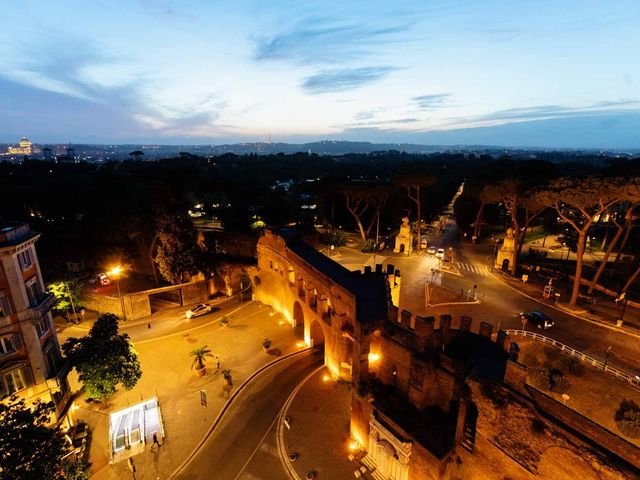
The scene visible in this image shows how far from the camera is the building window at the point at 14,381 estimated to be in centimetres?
2378

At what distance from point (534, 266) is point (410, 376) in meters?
34.6

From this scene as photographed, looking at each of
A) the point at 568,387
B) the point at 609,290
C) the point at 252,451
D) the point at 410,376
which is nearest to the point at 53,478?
the point at 252,451

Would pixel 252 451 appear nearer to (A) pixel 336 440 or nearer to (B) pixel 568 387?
(A) pixel 336 440

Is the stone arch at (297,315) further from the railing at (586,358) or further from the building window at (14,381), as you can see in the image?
the building window at (14,381)

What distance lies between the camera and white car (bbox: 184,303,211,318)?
141ft

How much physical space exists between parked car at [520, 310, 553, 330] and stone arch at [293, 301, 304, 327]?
77.6ft

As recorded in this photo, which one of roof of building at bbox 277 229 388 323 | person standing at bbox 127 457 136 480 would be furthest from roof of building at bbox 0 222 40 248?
roof of building at bbox 277 229 388 323

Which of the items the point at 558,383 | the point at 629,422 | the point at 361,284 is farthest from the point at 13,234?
the point at 629,422

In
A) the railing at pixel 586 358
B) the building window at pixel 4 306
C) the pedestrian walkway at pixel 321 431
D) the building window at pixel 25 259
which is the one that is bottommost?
the pedestrian walkway at pixel 321 431

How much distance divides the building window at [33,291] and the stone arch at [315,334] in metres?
23.8

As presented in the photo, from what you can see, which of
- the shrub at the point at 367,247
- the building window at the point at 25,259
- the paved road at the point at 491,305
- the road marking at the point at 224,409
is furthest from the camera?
the shrub at the point at 367,247

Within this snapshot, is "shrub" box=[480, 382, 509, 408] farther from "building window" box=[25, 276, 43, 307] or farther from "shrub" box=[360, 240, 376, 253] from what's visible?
"shrub" box=[360, 240, 376, 253]

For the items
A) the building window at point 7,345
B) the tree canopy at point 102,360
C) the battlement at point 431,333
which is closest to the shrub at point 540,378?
the battlement at point 431,333

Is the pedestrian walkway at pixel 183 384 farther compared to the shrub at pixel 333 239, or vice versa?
the shrub at pixel 333 239
